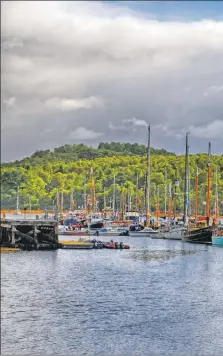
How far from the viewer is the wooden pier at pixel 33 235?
40438 mm

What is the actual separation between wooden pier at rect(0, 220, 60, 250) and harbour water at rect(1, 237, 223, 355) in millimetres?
5233

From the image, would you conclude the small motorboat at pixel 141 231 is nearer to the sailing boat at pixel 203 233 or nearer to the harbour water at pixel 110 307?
the sailing boat at pixel 203 233

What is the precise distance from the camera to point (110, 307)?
1973 cm

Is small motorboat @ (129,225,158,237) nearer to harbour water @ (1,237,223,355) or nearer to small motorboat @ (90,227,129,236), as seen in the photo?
small motorboat @ (90,227,129,236)

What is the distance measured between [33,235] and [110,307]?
877 inches

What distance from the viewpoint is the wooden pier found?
40438mm

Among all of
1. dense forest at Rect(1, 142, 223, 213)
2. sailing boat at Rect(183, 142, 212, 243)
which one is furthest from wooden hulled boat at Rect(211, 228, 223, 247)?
dense forest at Rect(1, 142, 223, 213)

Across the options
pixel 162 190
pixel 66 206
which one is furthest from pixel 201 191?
pixel 66 206

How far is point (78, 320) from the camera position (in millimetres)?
17688

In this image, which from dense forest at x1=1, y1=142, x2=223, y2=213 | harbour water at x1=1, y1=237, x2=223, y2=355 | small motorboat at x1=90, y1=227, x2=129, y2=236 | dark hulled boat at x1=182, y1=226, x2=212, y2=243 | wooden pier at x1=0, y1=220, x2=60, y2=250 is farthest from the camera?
small motorboat at x1=90, y1=227, x2=129, y2=236

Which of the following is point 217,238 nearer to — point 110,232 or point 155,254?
point 155,254

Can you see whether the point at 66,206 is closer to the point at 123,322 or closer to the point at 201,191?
the point at 201,191

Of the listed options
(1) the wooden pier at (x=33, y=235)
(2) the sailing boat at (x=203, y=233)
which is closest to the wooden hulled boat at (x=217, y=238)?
(2) the sailing boat at (x=203, y=233)

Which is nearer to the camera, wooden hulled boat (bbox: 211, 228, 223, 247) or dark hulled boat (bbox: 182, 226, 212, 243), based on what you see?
wooden hulled boat (bbox: 211, 228, 223, 247)
